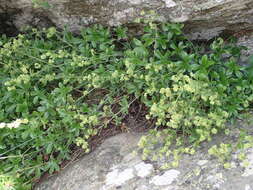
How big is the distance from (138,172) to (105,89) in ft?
3.36

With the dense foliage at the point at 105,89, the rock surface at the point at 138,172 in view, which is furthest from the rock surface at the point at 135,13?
the rock surface at the point at 138,172

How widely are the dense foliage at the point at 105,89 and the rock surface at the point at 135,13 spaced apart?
12 centimetres

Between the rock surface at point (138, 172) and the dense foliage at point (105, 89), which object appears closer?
the rock surface at point (138, 172)

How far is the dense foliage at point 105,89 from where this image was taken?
2762mm

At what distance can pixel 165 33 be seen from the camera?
310 cm

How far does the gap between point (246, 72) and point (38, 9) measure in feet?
7.02

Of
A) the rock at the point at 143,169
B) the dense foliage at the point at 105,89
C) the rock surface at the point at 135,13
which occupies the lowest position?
the rock at the point at 143,169

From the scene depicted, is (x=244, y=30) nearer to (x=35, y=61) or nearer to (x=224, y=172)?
(x=224, y=172)

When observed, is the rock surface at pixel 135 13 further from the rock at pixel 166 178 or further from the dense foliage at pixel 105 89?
the rock at pixel 166 178

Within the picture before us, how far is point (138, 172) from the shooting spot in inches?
105

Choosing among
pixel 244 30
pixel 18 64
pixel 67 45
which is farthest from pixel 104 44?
pixel 244 30

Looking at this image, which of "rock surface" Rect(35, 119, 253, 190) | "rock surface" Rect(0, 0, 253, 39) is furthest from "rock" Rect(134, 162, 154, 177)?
"rock surface" Rect(0, 0, 253, 39)

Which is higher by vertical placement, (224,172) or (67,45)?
(67,45)

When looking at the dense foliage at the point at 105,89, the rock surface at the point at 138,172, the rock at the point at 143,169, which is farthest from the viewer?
the dense foliage at the point at 105,89
